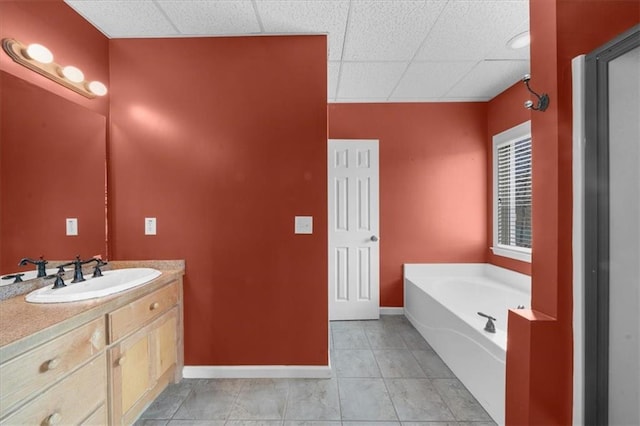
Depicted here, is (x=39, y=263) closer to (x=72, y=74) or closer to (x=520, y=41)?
(x=72, y=74)

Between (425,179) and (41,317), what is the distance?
3281 mm

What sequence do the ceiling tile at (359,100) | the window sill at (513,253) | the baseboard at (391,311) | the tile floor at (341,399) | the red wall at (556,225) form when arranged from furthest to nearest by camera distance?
the baseboard at (391,311), the ceiling tile at (359,100), the window sill at (513,253), the tile floor at (341,399), the red wall at (556,225)

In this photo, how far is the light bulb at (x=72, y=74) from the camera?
162cm

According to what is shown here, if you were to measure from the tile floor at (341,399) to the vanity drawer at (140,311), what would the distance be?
63cm

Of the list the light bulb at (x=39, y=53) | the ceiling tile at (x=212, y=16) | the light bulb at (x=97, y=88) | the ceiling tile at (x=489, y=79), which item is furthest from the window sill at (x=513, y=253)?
the light bulb at (x=39, y=53)

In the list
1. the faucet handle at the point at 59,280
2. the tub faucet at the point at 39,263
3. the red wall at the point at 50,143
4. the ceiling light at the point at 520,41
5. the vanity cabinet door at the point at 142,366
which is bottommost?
the vanity cabinet door at the point at 142,366

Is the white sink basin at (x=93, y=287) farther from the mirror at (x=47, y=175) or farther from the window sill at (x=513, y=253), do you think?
the window sill at (x=513, y=253)

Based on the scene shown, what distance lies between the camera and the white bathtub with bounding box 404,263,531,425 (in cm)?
163

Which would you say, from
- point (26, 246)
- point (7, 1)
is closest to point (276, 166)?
point (26, 246)

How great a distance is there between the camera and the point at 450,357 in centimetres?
209

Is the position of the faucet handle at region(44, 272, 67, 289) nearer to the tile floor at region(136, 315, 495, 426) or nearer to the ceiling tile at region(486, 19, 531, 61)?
the tile floor at region(136, 315, 495, 426)

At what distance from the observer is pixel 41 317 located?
3.53 feet

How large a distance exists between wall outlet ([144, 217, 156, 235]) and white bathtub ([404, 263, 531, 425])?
2393 mm

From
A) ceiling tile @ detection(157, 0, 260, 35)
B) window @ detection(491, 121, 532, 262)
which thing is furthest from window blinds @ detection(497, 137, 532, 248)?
ceiling tile @ detection(157, 0, 260, 35)
